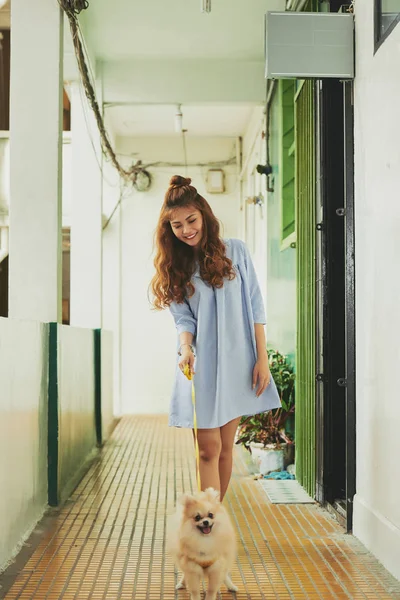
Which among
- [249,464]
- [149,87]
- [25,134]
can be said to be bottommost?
[249,464]

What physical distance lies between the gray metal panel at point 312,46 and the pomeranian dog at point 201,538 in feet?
7.19

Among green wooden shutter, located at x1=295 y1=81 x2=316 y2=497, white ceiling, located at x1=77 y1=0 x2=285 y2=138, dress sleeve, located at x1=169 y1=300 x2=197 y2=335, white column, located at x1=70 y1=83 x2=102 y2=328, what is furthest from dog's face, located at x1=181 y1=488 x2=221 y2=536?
white column, located at x1=70 y1=83 x2=102 y2=328

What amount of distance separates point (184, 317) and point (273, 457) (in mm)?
2619

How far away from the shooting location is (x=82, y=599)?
283 centimetres

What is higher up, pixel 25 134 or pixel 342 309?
pixel 25 134

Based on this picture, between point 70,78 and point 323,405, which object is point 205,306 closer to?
point 323,405

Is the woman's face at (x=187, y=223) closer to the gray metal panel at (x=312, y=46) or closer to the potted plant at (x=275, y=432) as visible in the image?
the gray metal panel at (x=312, y=46)

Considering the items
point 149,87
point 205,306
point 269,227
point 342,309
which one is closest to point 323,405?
point 342,309

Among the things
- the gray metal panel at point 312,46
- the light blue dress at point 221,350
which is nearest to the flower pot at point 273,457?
the light blue dress at point 221,350

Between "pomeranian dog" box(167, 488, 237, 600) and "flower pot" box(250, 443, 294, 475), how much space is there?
306 cm

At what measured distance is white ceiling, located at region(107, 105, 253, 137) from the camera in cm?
997

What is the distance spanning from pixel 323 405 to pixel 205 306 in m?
1.30

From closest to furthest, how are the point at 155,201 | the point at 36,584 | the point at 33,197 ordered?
the point at 36,584
the point at 33,197
the point at 155,201

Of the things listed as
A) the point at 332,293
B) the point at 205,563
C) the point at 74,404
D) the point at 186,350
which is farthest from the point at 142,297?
the point at 205,563
